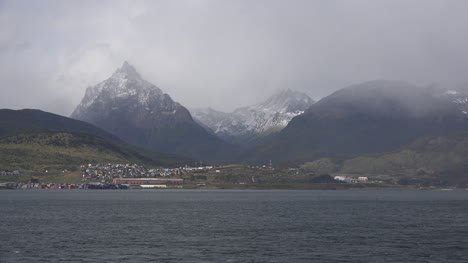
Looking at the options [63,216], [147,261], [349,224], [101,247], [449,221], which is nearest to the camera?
[147,261]

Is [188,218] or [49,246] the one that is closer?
[49,246]

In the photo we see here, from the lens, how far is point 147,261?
83.8 metres

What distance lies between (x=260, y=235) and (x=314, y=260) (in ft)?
100

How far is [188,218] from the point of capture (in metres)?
154

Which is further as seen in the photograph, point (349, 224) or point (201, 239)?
point (349, 224)

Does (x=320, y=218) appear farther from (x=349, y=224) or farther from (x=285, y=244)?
(x=285, y=244)

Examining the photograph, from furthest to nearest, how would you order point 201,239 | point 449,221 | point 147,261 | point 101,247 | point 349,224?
point 449,221
point 349,224
point 201,239
point 101,247
point 147,261

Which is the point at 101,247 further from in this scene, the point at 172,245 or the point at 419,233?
the point at 419,233

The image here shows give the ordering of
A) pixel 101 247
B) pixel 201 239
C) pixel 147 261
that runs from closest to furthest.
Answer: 1. pixel 147 261
2. pixel 101 247
3. pixel 201 239

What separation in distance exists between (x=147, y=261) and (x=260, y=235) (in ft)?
117

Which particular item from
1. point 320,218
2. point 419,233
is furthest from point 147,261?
point 320,218

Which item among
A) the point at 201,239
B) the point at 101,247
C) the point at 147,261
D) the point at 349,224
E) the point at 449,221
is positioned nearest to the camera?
the point at 147,261

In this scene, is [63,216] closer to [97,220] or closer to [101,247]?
[97,220]

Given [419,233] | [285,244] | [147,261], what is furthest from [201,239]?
[419,233]
